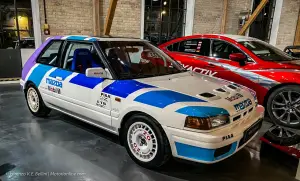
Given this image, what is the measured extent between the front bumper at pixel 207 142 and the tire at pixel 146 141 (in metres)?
0.10

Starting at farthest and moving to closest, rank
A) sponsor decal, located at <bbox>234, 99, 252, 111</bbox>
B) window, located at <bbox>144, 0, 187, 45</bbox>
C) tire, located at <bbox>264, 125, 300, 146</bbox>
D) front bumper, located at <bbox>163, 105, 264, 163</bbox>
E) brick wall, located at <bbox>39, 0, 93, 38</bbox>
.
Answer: window, located at <bbox>144, 0, 187, 45</bbox> < brick wall, located at <bbox>39, 0, 93, 38</bbox> < tire, located at <bbox>264, 125, 300, 146</bbox> < sponsor decal, located at <bbox>234, 99, 252, 111</bbox> < front bumper, located at <bbox>163, 105, 264, 163</bbox>

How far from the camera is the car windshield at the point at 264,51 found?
4.04 meters

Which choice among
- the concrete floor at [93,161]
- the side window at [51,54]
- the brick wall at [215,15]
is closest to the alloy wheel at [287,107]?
the concrete floor at [93,161]

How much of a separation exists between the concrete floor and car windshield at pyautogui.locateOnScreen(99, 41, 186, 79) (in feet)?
3.20

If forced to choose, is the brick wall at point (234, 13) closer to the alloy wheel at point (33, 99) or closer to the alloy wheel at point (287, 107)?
the alloy wheel at point (287, 107)

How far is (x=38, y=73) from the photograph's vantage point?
138 inches

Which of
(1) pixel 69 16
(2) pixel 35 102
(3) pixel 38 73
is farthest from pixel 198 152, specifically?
(1) pixel 69 16

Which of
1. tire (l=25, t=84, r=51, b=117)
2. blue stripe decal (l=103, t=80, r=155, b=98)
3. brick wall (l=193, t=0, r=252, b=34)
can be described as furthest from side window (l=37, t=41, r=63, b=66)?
brick wall (l=193, t=0, r=252, b=34)

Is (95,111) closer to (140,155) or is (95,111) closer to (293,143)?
(140,155)

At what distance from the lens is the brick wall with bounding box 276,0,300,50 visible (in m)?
10.4

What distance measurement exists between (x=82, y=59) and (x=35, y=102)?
4.62 ft

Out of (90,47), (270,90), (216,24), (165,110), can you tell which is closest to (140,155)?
(165,110)

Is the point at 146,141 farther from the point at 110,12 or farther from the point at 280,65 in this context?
the point at 110,12

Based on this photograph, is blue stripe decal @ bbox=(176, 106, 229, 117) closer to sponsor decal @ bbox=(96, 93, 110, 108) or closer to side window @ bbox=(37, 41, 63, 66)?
sponsor decal @ bbox=(96, 93, 110, 108)
